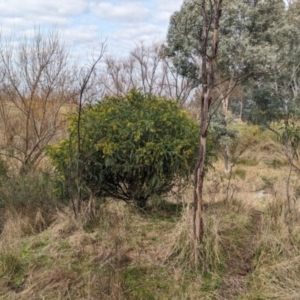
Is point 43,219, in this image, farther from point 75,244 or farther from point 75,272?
point 75,272

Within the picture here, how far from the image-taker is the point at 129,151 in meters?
4.77

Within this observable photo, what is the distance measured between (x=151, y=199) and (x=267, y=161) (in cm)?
1113

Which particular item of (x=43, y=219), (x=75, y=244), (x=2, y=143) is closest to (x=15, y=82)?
(x=2, y=143)

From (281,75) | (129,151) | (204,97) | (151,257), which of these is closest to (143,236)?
(151,257)

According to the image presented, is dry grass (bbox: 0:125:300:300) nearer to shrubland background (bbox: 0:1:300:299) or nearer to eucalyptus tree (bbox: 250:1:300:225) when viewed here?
shrubland background (bbox: 0:1:300:299)

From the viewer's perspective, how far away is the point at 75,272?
136 inches

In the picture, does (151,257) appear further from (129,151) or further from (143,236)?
(129,151)

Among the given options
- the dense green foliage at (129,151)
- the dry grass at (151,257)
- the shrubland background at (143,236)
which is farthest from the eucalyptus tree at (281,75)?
the dry grass at (151,257)

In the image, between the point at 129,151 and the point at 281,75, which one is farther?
the point at 281,75

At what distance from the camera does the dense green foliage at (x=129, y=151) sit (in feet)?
15.5

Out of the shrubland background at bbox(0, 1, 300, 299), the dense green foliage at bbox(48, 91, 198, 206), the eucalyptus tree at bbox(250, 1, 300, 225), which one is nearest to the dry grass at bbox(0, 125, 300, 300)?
the shrubland background at bbox(0, 1, 300, 299)

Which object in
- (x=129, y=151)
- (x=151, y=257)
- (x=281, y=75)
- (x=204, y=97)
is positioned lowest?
(x=151, y=257)

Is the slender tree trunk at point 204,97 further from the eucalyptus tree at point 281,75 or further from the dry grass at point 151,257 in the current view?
the eucalyptus tree at point 281,75

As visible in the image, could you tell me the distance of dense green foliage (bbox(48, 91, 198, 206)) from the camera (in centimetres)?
473
